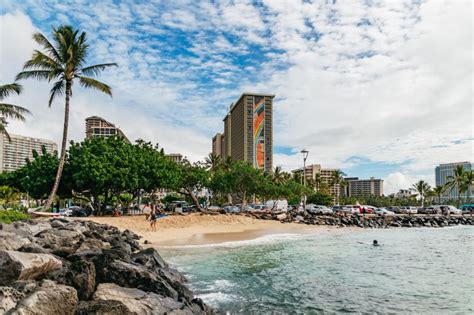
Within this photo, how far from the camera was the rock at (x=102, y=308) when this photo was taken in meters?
6.11

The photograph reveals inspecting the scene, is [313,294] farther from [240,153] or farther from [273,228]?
[240,153]

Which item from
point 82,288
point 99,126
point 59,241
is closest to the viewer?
point 82,288

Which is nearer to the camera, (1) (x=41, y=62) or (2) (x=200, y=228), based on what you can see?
(1) (x=41, y=62)

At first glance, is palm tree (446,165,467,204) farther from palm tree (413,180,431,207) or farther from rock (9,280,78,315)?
rock (9,280,78,315)

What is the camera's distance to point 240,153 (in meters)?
160

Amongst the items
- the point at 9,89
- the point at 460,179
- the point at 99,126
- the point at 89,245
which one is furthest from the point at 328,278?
the point at 99,126

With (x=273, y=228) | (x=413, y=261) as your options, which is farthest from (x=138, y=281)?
(x=273, y=228)

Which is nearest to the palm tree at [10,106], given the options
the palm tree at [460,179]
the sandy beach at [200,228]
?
the sandy beach at [200,228]

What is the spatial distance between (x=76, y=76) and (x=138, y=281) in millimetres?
22364

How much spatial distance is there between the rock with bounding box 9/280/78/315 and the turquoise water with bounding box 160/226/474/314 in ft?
15.0

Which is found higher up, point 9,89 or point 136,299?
point 9,89

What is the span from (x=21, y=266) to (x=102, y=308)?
212 cm

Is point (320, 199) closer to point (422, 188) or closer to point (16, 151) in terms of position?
point (422, 188)

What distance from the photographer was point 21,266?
7.07 meters
